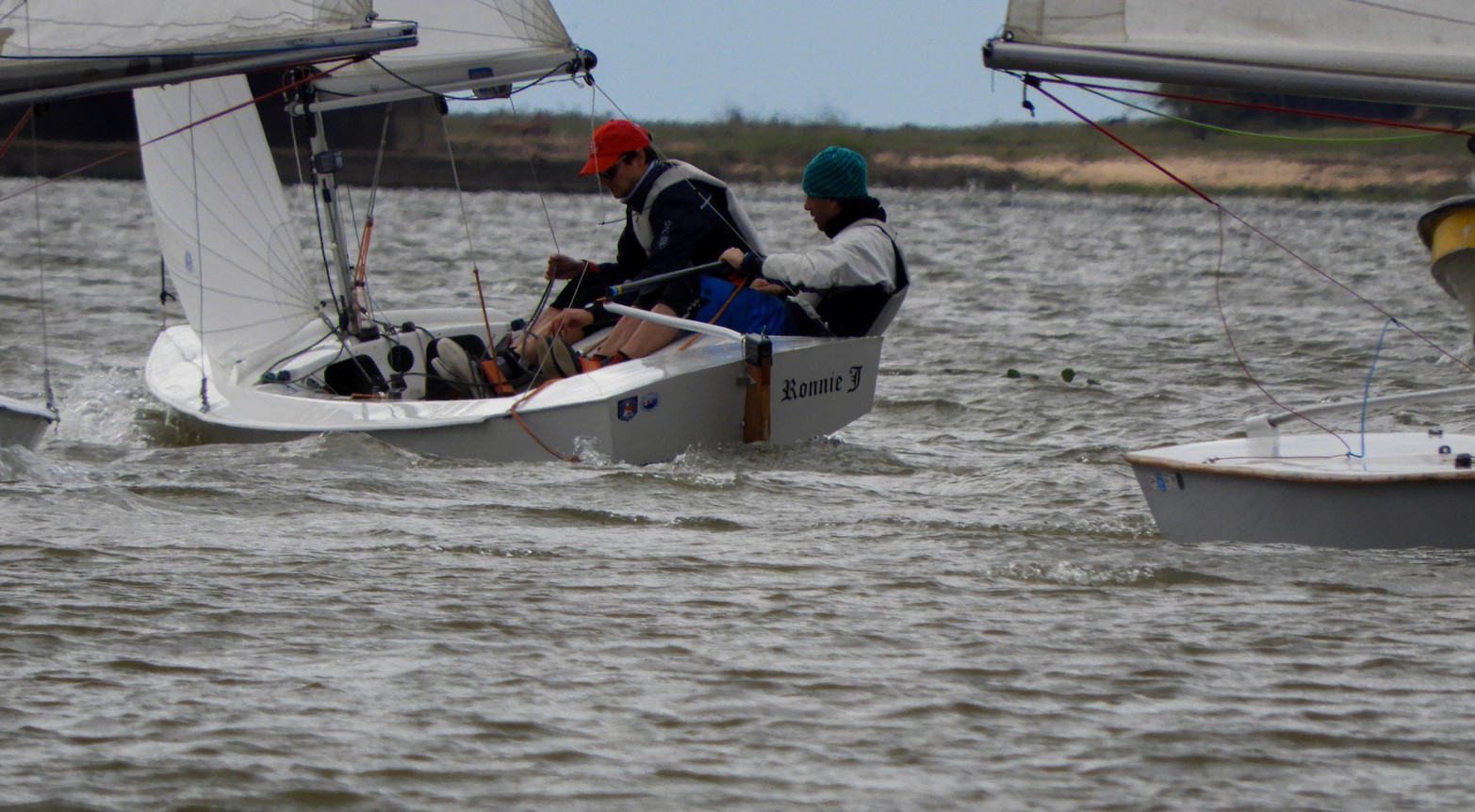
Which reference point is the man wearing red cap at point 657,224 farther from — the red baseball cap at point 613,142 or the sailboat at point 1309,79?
the sailboat at point 1309,79

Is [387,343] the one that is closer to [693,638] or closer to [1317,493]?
[693,638]

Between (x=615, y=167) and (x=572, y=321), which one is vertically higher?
(x=615, y=167)

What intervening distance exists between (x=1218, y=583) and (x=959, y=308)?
38.0 ft

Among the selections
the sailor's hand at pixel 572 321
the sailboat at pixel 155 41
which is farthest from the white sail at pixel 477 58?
the sailboat at pixel 155 41

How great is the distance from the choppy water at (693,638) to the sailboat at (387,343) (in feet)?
0.45

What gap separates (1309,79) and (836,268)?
7.91ft

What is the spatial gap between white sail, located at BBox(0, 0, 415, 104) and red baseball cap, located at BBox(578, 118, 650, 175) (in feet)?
5.03

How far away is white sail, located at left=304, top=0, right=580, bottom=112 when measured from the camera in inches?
311

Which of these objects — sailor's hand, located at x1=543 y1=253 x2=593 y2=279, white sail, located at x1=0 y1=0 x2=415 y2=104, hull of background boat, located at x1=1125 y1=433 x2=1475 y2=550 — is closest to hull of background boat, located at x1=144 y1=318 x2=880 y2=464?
sailor's hand, located at x1=543 y1=253 x2=593 y2=279

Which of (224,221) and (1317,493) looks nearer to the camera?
(1317,493)

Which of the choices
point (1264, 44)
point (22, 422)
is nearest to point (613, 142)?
point (22, 422)

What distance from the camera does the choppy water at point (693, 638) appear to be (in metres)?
3.19

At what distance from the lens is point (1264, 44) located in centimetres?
440

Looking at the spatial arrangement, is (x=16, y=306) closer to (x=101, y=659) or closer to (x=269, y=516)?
(x=269, y=516)
